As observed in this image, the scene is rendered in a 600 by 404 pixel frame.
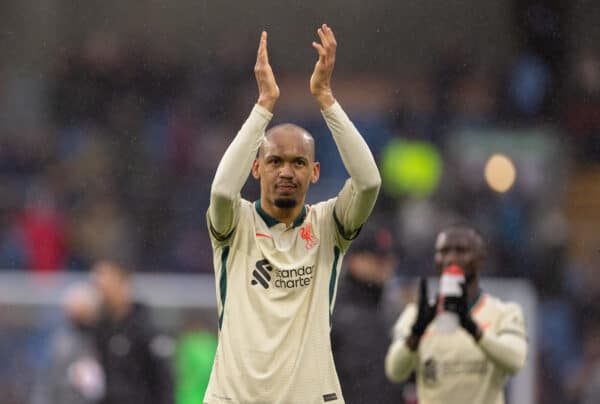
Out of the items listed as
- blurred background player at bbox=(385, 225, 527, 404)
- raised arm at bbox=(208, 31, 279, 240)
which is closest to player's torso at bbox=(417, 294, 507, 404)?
blurred background player at bbox=(385, 225, 527, 404)

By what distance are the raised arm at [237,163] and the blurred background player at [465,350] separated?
64.5 inches

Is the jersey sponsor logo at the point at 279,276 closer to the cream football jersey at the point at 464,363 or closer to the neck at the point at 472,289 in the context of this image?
the cream football jersey at the point at 464,363

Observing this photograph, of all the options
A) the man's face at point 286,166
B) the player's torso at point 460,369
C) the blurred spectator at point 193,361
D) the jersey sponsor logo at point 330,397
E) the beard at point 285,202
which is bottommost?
the blurred spectator at point 193,361

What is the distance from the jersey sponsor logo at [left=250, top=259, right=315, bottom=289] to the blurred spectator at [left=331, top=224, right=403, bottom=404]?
7.13ft

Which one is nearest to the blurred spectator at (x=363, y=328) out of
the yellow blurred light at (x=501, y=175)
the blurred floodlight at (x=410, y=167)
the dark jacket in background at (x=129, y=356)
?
the dark jacket in background at (x=129, y=356)

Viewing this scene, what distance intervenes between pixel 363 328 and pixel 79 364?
2.56 meters

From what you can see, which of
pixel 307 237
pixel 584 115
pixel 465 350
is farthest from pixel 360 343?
pixel 584 115

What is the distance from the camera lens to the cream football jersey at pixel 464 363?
6609 millimetres

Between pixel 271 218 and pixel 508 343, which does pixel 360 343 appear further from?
pixel 271 218

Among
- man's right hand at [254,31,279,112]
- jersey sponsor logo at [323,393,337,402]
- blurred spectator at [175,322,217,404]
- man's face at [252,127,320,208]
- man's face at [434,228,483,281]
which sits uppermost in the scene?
man's right hand at [254,31,279,112]

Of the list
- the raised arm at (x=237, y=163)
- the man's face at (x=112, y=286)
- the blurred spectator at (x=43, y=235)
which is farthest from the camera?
the blurred spectator at (x=43, y=235)

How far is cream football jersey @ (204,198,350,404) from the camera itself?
200 inches

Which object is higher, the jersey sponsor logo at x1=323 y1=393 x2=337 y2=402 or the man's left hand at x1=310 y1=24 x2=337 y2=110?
the man's left hand at x1=310 y1=24 x2=337 y2=110

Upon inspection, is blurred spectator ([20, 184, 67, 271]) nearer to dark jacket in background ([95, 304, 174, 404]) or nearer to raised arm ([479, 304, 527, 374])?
dark jacket in background ([95, 304, 174, 404])
